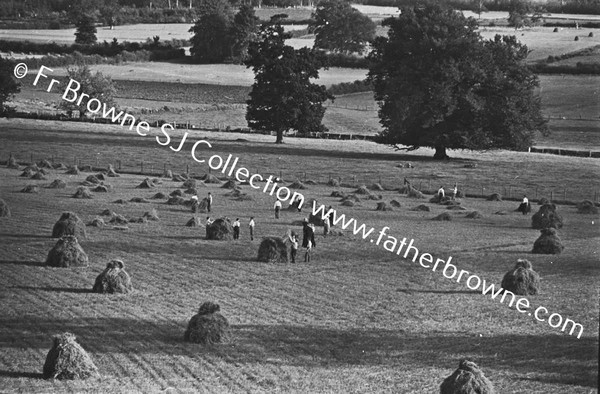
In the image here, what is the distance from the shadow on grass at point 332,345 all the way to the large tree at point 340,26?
299 feet

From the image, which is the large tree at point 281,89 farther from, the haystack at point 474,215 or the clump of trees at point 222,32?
the haystack at point 474,215

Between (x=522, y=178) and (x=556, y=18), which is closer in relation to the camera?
(x=522, y=178)

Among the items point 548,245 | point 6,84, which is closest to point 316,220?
point 548,245

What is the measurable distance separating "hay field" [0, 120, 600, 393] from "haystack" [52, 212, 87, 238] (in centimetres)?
58

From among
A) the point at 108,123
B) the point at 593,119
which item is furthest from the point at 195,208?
the point at 593,119

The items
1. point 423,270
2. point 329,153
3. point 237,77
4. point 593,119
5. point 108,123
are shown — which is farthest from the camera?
point 237,77

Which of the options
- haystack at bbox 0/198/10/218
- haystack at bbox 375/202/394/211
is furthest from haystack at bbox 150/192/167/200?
haystack at bbox 375/202/394/211

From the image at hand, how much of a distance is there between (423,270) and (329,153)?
160 feet

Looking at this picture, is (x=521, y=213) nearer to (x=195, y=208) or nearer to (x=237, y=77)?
(x=195, y=208)

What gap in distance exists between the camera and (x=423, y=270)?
154 feet

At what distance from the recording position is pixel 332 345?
3325cm

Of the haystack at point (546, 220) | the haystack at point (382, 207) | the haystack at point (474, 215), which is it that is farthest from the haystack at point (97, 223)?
the haystack at point (546, 220)

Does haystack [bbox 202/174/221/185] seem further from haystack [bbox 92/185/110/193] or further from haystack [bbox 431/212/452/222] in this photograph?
haystack [bbox 431/212/452/222]

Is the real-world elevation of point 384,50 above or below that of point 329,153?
above
